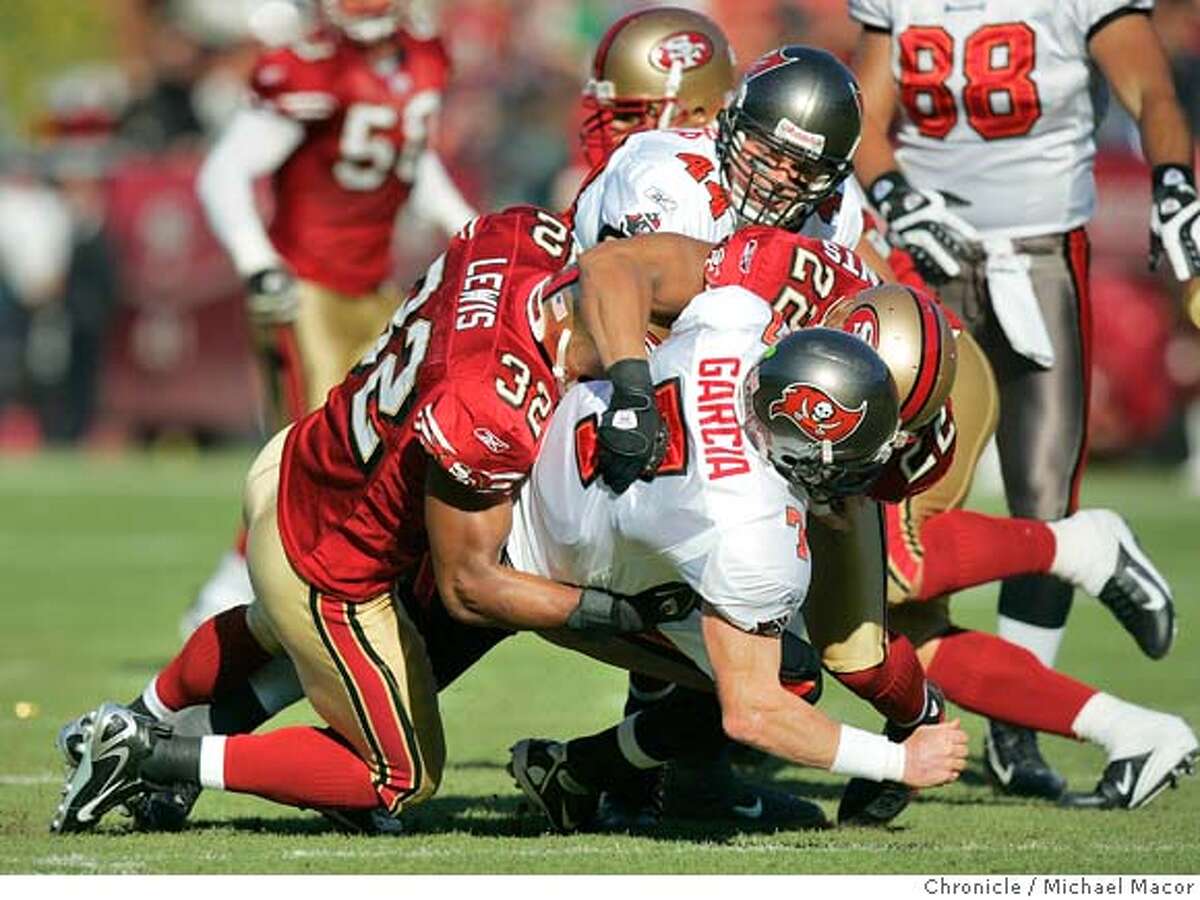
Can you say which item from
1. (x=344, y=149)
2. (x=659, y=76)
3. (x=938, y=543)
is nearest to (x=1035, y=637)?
(x=938, y=543)

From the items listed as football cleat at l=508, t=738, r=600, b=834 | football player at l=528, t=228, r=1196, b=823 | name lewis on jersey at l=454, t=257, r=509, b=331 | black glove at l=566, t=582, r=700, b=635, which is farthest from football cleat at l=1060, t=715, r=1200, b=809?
name lewis on jersey at l=454, t=257, r=509, b=331

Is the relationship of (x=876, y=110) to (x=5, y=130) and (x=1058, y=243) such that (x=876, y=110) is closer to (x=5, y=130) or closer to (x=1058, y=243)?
(x=1058, y=243)

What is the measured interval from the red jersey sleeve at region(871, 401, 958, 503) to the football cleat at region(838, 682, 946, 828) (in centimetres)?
47

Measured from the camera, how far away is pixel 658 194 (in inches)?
193

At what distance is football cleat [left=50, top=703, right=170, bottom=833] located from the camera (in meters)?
4.79

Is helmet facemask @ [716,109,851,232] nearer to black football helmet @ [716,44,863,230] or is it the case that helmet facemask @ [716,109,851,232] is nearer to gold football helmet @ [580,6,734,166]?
black football helmet @ [716,44,863,230]

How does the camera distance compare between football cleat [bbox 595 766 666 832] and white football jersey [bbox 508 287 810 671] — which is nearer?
white football jersey [bbox 508 287 810 671]

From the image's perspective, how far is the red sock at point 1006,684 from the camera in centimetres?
536

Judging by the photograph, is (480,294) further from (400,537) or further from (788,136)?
(788,136)

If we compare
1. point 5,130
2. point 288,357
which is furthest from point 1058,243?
point 5,130

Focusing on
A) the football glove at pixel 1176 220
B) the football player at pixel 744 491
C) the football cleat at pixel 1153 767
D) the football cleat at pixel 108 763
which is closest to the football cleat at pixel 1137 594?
the football cleat at pixel 1153 767

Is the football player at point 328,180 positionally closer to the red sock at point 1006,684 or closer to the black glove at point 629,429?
the red sock at point 1006,684

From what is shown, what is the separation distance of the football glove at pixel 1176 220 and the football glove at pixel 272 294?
2692mm

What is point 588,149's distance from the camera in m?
5.92
